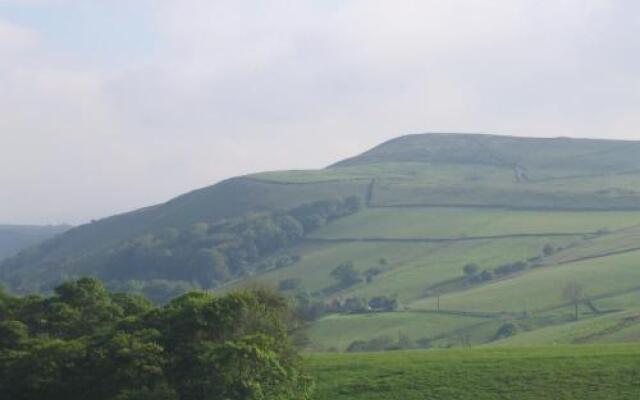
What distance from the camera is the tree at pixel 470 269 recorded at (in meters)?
175

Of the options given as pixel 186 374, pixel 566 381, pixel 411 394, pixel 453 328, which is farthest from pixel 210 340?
pixel 453 328

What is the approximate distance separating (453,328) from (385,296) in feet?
113

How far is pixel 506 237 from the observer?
197125 millimetres

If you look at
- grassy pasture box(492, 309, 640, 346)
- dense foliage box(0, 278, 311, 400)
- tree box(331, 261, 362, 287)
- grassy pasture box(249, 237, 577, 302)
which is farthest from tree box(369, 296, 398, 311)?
dense foliage box(0, 278, 311, 400)

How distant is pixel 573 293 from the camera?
459 ft

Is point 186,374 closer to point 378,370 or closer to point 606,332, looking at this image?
point 378,370

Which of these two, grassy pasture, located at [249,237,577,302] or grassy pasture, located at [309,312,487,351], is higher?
grassy pasture, located at [249,237,577,302]

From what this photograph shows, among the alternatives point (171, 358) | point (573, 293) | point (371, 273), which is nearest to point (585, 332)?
point (573, 293)

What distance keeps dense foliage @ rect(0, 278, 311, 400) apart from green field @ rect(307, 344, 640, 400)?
17.3ft

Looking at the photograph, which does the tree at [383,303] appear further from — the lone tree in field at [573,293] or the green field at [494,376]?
the green field at [494,376]

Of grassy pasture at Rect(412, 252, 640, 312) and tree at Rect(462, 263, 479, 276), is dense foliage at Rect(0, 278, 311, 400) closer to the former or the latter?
grassy pasture at Rect(412, 252, 640, 312)

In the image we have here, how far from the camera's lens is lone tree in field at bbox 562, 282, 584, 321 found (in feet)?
454

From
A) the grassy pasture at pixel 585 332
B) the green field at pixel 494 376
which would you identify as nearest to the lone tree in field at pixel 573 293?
the grassy pasture at pixel 585 332

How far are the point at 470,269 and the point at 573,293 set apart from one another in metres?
37.6
